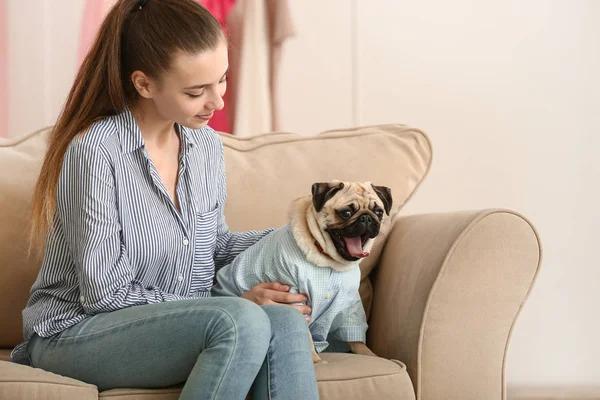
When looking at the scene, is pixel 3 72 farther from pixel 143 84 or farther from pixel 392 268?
pixel 392 268

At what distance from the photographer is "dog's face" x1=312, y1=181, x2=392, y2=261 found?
67.4 inches

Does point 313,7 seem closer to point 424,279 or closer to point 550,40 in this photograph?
point 550,40

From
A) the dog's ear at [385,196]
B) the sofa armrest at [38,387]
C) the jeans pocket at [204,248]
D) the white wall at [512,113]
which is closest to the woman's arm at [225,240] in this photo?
the jeans pocket at [204,248]

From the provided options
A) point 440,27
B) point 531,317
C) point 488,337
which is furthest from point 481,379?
point 440,27

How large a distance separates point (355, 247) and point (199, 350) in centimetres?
54

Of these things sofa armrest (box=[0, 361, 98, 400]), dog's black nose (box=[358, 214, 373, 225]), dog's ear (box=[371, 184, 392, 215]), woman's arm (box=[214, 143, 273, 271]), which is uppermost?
dog's ear (box=[371, 184, 392, 215])

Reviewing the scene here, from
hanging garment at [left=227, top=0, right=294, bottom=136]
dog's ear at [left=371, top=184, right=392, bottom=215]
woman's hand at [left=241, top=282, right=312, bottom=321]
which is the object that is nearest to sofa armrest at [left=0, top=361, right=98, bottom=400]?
woman's hand at [left=241, top=282, right=312, bottom=321]

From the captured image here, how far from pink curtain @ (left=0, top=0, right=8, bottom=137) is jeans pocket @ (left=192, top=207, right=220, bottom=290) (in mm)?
1291

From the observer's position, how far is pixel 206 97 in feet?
5.14

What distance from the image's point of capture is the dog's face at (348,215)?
1.71 m

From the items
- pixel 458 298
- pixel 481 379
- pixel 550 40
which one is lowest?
pixel 481 379

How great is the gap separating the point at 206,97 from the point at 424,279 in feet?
2.02

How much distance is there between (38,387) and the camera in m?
1.30

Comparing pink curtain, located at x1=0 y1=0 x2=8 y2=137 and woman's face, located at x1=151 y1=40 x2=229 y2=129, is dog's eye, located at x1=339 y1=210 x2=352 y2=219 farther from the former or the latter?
pink curtain, located at x1=0 y1=0 x2=8 y2=137
